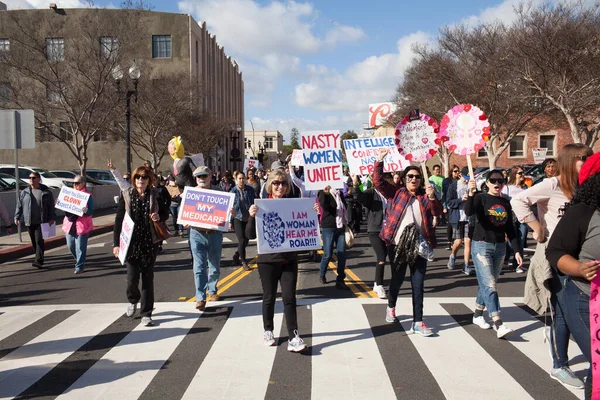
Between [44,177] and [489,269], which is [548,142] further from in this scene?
[489,269]

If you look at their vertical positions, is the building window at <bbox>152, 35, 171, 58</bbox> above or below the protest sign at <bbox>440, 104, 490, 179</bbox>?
above

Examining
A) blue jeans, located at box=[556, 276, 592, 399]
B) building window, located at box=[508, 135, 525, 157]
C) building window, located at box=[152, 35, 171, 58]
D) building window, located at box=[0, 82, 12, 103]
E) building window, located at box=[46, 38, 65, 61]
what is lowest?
blue jeans, located at box=[556, 276, 592, 399]

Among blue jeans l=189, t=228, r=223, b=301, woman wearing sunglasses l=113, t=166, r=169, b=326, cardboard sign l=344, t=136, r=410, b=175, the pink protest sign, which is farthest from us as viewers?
cardboard sign l=344, t=136, r=410, b=175

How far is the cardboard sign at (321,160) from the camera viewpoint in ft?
25.9

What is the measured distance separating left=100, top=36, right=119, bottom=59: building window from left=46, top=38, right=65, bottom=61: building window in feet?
5.38

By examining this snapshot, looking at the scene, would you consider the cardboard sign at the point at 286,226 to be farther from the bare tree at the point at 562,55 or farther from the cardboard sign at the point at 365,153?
the bare tree at the point at 562,55

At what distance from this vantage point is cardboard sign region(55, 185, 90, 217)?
33.7 ft

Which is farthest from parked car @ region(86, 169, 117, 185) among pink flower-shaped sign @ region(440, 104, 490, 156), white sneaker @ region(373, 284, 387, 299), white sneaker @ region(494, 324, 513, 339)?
white sneaker @ region(494, 324, 513, 339)

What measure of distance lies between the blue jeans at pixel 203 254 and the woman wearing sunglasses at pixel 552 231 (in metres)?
3.96

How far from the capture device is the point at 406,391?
177 inches

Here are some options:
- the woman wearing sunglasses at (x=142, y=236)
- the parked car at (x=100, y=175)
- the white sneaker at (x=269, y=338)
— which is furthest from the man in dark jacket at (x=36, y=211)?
the parked car at (x=100, y=175)

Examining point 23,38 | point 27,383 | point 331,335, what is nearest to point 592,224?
point 331,335

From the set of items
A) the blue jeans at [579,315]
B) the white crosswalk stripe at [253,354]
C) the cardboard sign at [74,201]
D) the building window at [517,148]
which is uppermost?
the building window at [517,148]

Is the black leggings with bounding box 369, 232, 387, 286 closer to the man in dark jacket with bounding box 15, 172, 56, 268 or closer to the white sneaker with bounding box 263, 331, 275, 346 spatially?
the white sneaker with bounding box 263, 331, 275, 346
